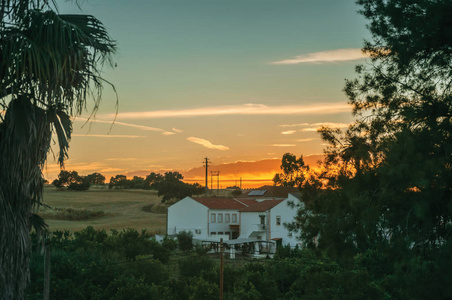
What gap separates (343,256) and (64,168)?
7.70 meters

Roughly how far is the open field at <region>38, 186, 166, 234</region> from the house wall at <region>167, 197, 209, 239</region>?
8.85 meters

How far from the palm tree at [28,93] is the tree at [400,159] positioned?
7.11 meters

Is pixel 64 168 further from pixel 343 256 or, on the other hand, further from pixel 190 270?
pixel 190 270

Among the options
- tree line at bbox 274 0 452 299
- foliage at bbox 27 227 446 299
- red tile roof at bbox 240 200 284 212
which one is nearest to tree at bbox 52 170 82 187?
red tile roof at bbox 240 200 284 212

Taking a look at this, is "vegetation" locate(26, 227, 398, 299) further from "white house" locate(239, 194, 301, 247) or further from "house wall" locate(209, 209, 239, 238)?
"house wall" locate(209, 209, 239, 238)

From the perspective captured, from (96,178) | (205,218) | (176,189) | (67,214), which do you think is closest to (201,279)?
(205,218)

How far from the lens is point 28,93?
9664mm

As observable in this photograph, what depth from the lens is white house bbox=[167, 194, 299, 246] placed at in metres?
65.2

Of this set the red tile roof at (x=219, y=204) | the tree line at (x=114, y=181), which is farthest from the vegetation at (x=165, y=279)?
the tree line at (x=114, y=181)

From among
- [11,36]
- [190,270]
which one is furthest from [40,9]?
[190,270]

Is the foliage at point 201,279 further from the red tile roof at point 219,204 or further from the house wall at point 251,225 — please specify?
the red tile roof at point 219,204

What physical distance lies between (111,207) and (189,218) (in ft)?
178

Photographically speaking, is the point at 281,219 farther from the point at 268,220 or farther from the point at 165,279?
the point at 165,279

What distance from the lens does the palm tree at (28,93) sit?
30.0 feet
